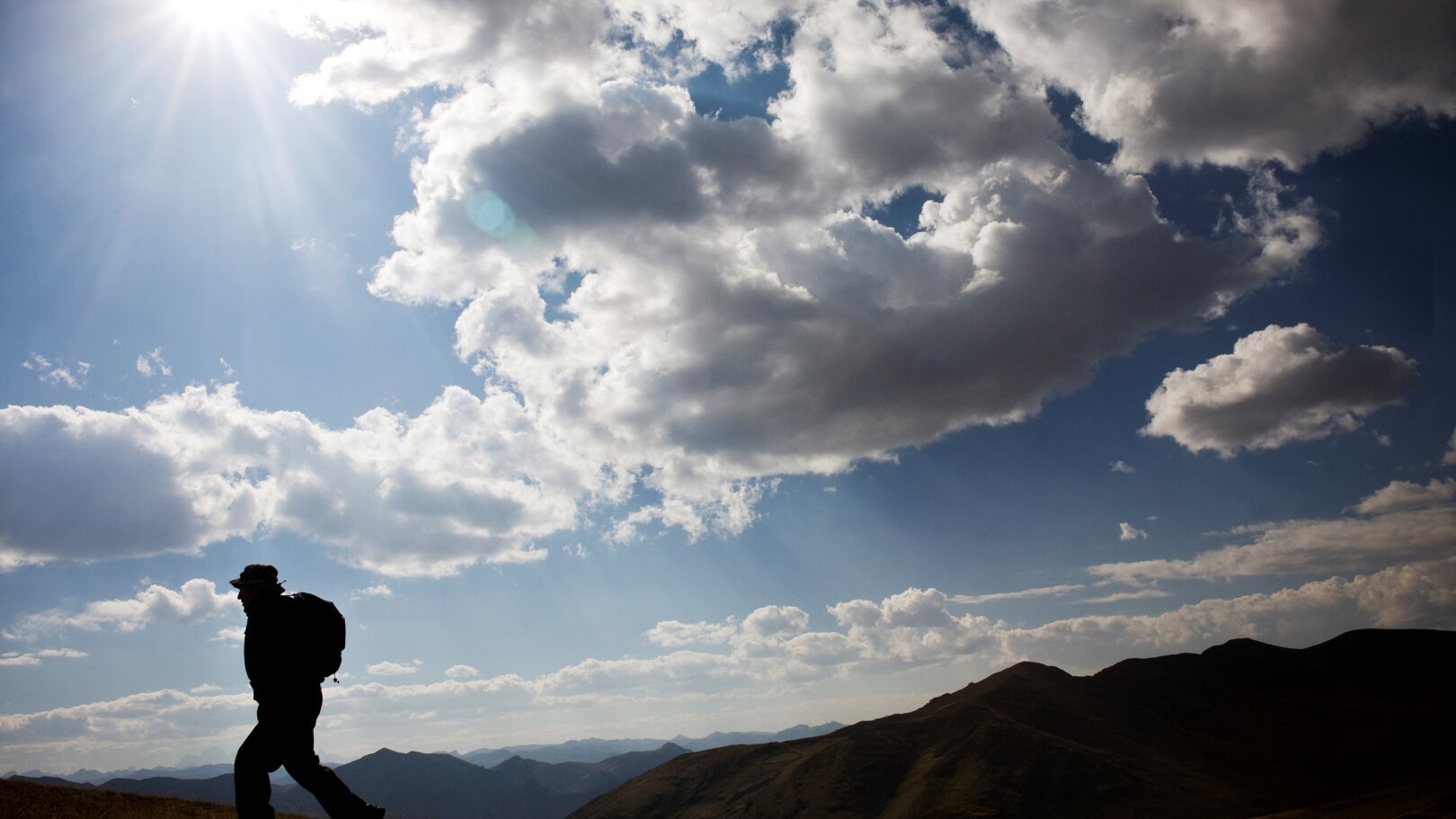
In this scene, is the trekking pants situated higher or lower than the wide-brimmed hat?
lower

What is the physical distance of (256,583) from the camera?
24.6 ft

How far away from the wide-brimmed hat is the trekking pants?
1.10 meters

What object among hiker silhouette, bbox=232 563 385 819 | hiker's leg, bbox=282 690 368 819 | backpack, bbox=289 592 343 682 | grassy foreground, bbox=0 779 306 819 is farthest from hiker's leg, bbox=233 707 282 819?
grassy foreground, bbox=0 779 306 819

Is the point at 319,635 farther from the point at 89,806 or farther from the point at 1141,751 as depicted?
the point at 1141,751

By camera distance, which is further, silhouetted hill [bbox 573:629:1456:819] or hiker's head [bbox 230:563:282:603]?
silhouetted hill [bbox 573:629:1456:819]

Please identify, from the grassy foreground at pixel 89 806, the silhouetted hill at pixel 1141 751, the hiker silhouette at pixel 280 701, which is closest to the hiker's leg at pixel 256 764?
the hiker silhouette at pixel 280 701

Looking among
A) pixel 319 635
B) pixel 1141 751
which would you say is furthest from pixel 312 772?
pixel 1141 751

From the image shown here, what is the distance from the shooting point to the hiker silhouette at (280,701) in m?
7.01

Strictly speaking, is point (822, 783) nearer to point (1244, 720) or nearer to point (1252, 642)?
point (1244, 720)

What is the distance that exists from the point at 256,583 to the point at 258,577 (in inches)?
2.9

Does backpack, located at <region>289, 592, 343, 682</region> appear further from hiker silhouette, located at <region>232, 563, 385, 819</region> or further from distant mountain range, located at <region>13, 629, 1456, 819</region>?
distant mountain range, located at <region>13, 629, 1456, 819</region>

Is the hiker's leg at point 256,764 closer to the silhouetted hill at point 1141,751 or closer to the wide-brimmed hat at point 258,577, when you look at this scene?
the wide-brimmed hat at point 258,577

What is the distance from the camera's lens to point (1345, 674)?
169000mm

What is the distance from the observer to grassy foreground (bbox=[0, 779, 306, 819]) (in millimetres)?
16406
